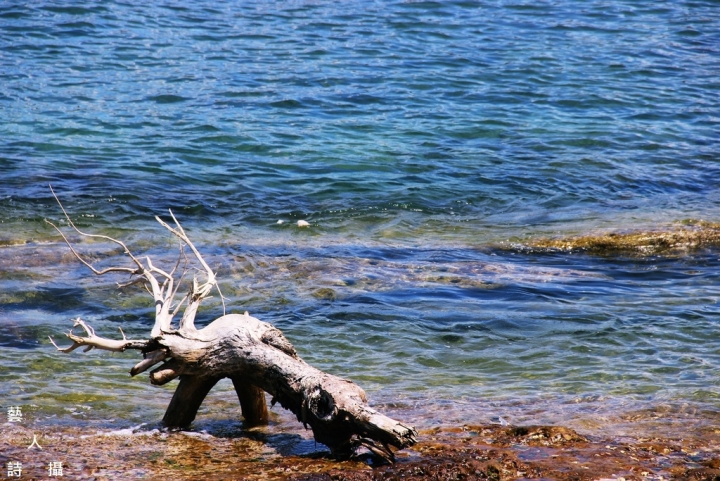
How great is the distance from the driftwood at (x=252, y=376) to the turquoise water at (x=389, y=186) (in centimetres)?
67

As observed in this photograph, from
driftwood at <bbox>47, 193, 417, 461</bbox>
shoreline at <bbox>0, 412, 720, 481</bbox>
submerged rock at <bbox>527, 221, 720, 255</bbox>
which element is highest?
driftwood at <bbox>47, 193, 417, 461</bbox>

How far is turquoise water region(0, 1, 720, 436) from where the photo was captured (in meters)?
6.11

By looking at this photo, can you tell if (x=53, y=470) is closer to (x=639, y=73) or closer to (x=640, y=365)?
(x=640, y=365)

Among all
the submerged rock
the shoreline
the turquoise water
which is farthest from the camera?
the submerged rock

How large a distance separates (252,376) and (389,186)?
22.2ft

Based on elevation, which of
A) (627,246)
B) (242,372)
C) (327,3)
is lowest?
(627,246)

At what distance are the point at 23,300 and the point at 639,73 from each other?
12.7m

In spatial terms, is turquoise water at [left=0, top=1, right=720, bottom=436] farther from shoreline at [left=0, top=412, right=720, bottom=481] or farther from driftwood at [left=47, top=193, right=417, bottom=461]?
driftwood at [left=47, top=193, right=417, bottom=461]

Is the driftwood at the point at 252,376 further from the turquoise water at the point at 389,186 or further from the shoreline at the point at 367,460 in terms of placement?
the turquoise water at the point at 389,186

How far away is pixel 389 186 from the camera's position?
36.9 feet

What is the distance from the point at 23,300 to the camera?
7266mm

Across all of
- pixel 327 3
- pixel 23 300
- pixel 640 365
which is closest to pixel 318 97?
pixel 327 3

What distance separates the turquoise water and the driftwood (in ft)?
2.19

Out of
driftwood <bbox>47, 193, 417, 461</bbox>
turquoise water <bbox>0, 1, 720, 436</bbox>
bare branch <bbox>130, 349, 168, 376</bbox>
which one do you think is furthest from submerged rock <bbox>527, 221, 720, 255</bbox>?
bare branch <bbox>130, 349, 168, 376</bbox>
